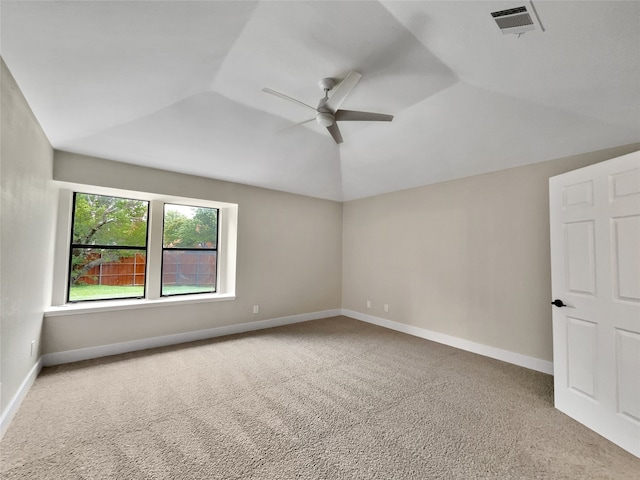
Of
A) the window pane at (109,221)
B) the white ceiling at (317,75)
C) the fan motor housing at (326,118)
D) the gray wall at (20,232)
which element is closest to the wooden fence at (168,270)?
the window pane at (109,221)

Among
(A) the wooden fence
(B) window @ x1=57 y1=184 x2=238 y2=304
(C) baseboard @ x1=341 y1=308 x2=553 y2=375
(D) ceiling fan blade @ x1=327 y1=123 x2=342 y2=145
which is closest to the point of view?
(D) ceiling fan blade @ x1=327 y1=123 x2=342 y2=145

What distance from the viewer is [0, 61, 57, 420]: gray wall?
1.95 meters

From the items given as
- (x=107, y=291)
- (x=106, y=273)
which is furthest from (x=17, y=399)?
(x=106, y=273)

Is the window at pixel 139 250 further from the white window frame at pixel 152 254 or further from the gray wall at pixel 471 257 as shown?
the gray wall at pixel 471 257

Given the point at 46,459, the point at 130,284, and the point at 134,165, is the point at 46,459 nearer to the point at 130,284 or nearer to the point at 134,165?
the point at 130,284

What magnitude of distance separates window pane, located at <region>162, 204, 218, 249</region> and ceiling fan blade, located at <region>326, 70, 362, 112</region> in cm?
317

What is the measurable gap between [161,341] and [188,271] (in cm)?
112

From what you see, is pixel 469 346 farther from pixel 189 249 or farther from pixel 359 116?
pixel 189 249

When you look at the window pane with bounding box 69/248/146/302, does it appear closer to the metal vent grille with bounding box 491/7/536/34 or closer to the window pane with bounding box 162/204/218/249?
the window pane with bounding box 162/204/218/249

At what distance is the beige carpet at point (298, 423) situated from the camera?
1.71 meters

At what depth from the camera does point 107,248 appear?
3818 mm

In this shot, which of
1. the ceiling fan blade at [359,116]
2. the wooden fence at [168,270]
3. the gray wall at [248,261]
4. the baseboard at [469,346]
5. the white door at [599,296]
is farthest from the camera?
the wooden fence at [168,270]

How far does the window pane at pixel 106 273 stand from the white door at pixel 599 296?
5.08 meters

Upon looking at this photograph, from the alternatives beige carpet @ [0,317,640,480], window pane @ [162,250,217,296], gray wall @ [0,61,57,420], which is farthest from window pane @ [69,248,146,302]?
beige carpet @ [0,317,640,480]
